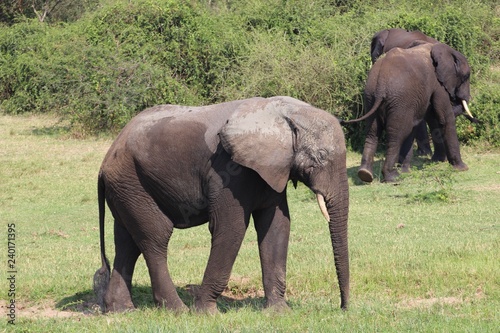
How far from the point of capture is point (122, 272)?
8.63 m

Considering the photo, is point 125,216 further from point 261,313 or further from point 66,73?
point 66,73

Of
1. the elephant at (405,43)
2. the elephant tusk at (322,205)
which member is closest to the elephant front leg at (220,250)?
the elephant tusk at (322,205)

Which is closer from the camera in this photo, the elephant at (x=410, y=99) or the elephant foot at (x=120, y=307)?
the elephant foot at (x=120, y=307)

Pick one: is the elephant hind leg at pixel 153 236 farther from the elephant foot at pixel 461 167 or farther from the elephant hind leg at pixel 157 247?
the elephant foot at pixel 461 167

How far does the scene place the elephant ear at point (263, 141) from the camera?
749cm

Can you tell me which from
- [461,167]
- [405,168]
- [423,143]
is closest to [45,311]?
[405,168]

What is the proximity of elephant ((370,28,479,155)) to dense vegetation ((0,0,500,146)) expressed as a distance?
2.95 feet

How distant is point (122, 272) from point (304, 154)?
83.9 inches

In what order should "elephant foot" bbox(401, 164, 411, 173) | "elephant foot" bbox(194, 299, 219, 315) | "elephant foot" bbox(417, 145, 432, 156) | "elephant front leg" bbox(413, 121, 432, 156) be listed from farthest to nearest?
"elephant foot" bbox(417, 145, 432, 156), "elephant front leg" bbox(413, 121, 432, 156), "elephant foot" bbox(401, 164, 411, 173), "elephant foot" bbox(194, 299, 219, 315)

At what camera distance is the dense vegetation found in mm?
19656

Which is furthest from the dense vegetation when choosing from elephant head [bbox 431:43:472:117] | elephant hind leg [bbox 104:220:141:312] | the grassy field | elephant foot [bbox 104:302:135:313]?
elephant foot [bbox 104:302:135:313]

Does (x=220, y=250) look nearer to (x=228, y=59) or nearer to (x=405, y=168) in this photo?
(x=405, y=168)

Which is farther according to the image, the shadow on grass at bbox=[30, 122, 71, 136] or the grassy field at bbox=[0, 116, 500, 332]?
the shadow on grass at bbox=[30, 122, 71, 136]

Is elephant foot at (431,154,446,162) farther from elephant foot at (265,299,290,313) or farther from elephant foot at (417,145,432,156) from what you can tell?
elephant foot at (265,299,290,313)
